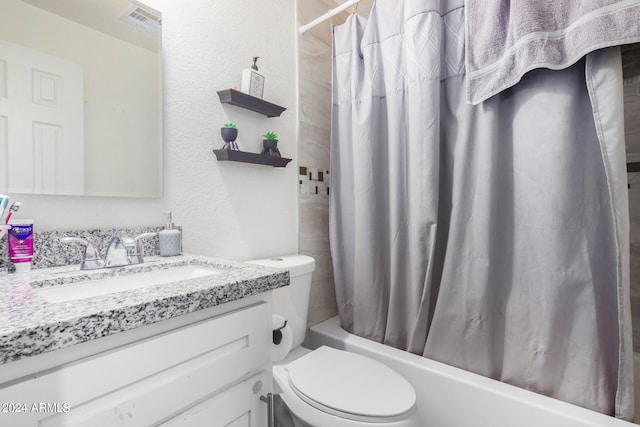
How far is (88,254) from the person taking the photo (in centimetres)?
90

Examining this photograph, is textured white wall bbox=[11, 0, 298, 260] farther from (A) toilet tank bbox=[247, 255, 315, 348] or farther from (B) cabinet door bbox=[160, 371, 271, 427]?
(B) cabinet door bbox=[160, 371, 271, 427]

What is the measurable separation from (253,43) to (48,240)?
1.15 meters

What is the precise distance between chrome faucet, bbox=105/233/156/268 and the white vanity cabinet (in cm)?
44

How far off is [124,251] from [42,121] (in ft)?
1.39

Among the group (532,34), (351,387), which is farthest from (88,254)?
(532,34)

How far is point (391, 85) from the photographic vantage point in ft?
4.84

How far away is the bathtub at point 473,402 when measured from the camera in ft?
3.31

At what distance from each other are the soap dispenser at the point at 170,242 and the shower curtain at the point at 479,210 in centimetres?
82

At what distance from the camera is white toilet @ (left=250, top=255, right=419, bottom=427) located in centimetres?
91

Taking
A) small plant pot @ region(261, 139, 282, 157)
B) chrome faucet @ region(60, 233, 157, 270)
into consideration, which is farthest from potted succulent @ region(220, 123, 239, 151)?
chrome faucet @ region(60, 233, 157, 270)

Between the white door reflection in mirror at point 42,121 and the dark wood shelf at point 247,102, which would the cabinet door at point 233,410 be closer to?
the white door reflection in mirror at point 42,121

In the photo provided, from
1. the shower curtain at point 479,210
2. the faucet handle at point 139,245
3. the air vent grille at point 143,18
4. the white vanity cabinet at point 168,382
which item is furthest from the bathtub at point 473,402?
the air vent grille at point 143,18

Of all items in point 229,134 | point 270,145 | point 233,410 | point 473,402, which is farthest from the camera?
point 270,145

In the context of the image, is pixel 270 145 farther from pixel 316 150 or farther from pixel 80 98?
pixel 80 98
